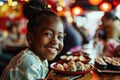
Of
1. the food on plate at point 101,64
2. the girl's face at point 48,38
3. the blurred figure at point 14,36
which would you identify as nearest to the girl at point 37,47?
the girl's face at point 48,38

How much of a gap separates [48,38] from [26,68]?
0.34 m

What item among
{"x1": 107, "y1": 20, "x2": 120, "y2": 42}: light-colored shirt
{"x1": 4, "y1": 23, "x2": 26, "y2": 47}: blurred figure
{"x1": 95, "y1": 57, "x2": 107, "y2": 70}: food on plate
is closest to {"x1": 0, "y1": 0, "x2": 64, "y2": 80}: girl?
{"x1": 95, "y1": 57, "x2": 107, "y2": 70}: food on plate

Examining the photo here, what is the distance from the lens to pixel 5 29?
10227 millimetres

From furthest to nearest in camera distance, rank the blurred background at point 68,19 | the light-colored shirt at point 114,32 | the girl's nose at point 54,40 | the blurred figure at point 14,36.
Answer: the blurred figure at point 14,36 → the blurred background at point 68,19 → the light-colored shirt at point 114,32 → the girl's nose at point 54,40

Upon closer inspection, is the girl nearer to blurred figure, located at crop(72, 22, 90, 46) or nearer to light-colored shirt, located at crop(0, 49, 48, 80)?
light-colored shirt, located at crop(0, 49, 48, 80)

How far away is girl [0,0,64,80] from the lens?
1.88 metres

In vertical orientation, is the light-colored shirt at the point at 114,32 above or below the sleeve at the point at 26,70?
below

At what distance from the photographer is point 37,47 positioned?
2.08 m

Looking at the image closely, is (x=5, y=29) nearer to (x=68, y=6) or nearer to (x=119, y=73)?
(x=68, y=6)

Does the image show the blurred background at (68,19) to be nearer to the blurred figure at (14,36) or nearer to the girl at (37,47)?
the blurred figure at (14,36)

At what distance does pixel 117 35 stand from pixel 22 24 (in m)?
6.73

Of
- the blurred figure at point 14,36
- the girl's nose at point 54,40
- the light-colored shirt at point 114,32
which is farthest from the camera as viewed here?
the blurred figure at point 14,36

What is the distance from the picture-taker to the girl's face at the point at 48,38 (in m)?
2.05

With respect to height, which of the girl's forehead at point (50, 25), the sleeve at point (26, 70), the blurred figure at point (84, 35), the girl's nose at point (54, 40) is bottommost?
the blurred figure at point (84, 35)
